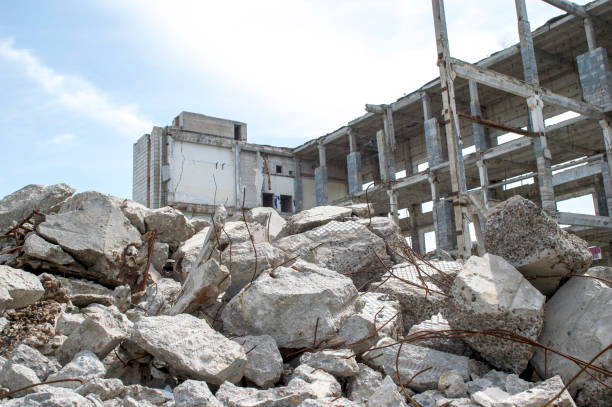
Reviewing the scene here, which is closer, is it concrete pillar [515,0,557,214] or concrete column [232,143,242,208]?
concrete pillar [515,0,557,214]

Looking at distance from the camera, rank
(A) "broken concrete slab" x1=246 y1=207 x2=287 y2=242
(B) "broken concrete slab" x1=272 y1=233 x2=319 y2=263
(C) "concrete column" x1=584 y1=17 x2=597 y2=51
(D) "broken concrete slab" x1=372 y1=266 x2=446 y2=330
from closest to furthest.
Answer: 1. (D) "broken concrete slab" x1=372 y1=266 x2=446 y2=330
2. (B) "broken concrete slab" x1=272 y1=233 x2=319 y2=263
3. (A) "broken concrete slab" x1=246 y1=207 x2=287 y2=242
4. (C) "concrete column" x1=584 y1=17 x2=597 y2=51

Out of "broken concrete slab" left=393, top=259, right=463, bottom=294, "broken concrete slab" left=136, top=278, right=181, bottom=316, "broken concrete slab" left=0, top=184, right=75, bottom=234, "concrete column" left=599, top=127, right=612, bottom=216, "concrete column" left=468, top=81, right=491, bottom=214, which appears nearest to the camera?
"broken concrete slab" left=393, top=259, right=463, bottom=294

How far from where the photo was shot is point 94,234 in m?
4.66

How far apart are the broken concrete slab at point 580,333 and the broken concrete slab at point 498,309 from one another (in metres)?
0.17

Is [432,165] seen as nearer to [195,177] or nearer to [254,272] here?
[195,177]

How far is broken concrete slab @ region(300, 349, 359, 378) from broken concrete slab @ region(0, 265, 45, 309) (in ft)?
7.06

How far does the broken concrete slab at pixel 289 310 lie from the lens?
3385mm

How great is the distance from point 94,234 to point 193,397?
2770mm

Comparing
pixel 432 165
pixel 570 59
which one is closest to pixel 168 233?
pixel 432 165

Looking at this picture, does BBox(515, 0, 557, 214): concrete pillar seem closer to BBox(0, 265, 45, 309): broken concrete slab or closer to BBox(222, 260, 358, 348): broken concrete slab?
BBox(222, 260, 358, 348): broken concrete slab

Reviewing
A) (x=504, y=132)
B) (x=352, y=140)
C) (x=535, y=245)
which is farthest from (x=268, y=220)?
(x=352, y=140)

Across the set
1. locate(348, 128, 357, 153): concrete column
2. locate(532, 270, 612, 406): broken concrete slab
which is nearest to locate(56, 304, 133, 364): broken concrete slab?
locate(532, 270, 612, 406): broken concrete slab

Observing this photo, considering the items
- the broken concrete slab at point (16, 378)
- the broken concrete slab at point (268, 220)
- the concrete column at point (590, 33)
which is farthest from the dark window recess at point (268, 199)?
the broken concrete slab at point (16, 378)

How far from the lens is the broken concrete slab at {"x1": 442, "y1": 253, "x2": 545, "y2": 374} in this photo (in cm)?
296
